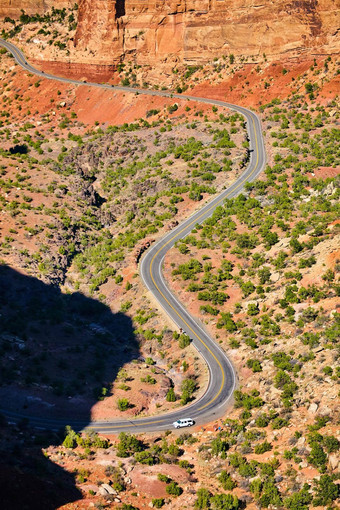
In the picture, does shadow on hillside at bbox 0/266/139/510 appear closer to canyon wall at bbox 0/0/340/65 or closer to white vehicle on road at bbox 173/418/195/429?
white vehicle on road at bbox 173/418/195/429

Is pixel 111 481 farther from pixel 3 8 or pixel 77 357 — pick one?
pixel 3 8

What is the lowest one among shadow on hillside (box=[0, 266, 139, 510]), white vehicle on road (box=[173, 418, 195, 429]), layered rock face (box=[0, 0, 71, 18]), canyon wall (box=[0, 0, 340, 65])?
white vehicle on road (box=[173, 418, 195, 429])

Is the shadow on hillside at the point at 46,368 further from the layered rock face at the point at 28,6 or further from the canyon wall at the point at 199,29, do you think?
the layered rock face at the point at 28,6

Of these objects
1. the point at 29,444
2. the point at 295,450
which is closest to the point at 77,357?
the point at 29,444

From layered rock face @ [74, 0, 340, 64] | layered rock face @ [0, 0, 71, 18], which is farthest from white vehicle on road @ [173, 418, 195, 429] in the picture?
layered rock face @ [0, 0, 71, 18]

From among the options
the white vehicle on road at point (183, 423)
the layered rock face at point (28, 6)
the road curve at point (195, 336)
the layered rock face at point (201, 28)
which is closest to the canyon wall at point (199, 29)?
the layered rock face at point (201, 28)

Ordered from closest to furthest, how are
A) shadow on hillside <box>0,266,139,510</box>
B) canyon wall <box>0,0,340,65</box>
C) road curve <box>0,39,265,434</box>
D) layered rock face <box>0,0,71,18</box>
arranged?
shadow on hillside <box>0,266,139,510</box>
road curve <box>0,39,265,434</box>
canyon wall <box>0,0,340,65</box>
layered rock face <box>0,0,71,18</box>

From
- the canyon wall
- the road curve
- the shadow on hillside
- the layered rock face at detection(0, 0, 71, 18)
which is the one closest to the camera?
the shadow on hillside
